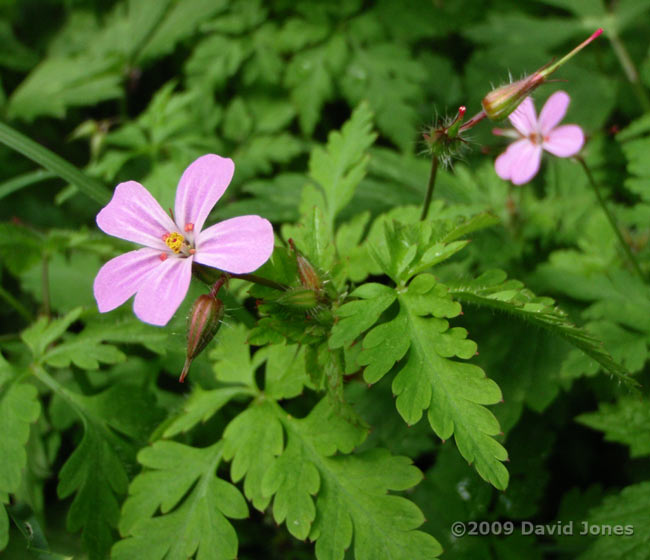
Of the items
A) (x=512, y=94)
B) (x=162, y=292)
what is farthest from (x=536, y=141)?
(x=162, y=292)

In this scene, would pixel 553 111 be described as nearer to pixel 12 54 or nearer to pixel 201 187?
pixel 201 187

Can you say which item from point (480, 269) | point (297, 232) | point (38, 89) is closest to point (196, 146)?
point (38, 89)

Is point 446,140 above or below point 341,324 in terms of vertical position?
above

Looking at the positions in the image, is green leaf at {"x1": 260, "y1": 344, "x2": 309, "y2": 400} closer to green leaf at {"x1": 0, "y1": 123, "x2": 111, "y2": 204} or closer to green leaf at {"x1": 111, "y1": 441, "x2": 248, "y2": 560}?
green leaf at {"x1": 111, "y1": 441, "x2": 248, "y2": 560}

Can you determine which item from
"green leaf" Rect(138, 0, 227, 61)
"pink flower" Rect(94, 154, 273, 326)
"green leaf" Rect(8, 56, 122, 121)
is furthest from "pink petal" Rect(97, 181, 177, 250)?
"green leaf" Rect(138, 0, 227, 61)

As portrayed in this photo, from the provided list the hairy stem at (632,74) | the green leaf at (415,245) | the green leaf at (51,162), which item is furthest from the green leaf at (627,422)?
the green leaf at (51,162)

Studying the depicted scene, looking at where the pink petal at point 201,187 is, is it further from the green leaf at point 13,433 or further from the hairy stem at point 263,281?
the green leaf at point 13,433
